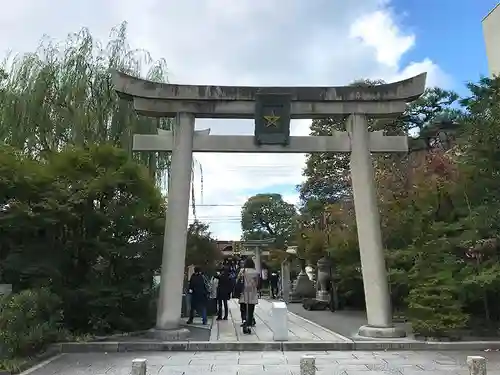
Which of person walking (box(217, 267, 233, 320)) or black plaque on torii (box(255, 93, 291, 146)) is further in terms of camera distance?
person walking (box(217, 267, 233, 320))

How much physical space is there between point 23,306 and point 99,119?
8.10 m

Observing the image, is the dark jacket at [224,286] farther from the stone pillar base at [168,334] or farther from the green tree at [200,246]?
the stone pillar base at [168,334]

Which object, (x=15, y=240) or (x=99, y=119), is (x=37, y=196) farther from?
(x=99, y=119)

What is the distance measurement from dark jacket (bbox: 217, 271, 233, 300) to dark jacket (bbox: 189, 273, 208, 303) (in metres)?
0.68

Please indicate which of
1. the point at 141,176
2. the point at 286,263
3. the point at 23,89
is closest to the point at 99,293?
the point at 141,176

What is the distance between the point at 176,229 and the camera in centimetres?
1143

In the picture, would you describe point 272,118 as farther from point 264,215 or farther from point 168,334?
point 264,215

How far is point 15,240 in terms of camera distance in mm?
11242

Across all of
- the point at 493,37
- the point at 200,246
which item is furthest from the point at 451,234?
the point at 493,37

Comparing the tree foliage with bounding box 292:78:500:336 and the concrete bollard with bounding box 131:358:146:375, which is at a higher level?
the tree foliage with bounding box 292:78:500:336

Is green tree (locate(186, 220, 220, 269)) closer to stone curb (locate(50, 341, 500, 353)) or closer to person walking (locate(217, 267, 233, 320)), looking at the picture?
person walking (locate(217, 267, 233, 320))

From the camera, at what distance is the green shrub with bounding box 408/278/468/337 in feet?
34.5

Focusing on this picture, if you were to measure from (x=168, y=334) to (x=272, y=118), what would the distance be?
564 centimetres

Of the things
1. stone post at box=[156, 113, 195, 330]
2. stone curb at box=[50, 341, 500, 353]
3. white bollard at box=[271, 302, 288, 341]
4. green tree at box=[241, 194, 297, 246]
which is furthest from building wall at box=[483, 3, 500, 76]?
green tree at box=[241, 194, 297, 246]
